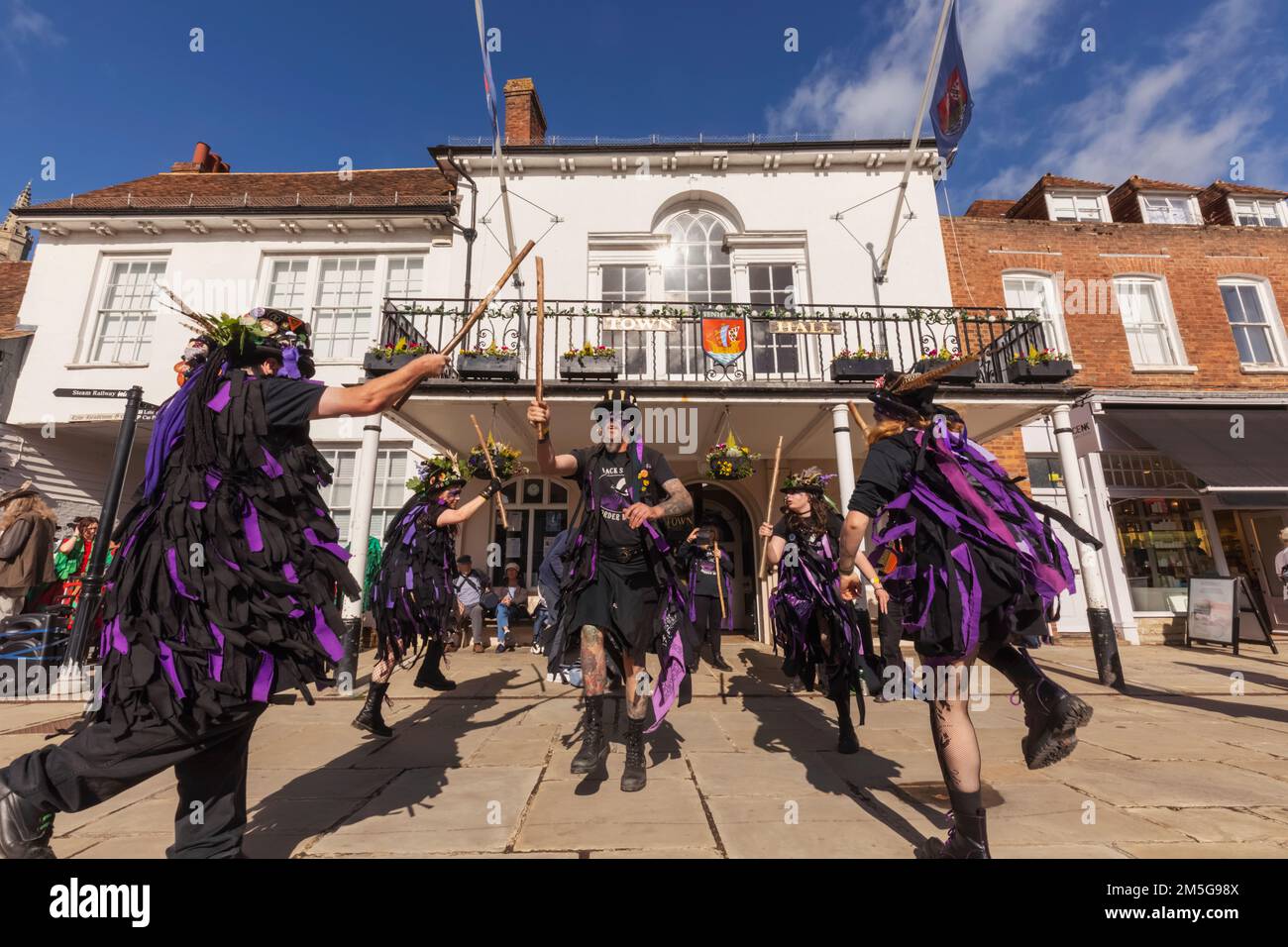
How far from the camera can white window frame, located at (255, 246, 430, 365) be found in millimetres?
10460

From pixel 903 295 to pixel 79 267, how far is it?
15.9 m

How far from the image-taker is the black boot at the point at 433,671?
5301mm

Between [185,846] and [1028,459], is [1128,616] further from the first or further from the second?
[185,846]

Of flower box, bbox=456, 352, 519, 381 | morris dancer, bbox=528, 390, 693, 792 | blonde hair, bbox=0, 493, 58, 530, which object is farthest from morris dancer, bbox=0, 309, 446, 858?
blonde hair, bbox=0, 493, 58, 530

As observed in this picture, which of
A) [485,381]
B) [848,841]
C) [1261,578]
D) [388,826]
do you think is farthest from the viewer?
[1261,578]

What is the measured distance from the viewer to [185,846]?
1.67m

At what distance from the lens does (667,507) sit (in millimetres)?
3254

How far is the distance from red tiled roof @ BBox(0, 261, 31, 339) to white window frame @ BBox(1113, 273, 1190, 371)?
21.6m

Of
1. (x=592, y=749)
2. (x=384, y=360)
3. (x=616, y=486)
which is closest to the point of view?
(x=592, y=749)

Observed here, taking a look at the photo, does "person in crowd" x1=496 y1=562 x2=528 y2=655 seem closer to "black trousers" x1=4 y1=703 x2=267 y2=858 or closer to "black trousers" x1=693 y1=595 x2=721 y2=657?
"black trousers" x1=693 y1=595 x2=721 y2=657

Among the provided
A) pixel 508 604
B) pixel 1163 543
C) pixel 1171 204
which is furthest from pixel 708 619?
pixel 1171 204

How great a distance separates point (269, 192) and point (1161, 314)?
759 inches

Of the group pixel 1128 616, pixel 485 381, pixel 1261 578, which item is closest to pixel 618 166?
pixel 485 381

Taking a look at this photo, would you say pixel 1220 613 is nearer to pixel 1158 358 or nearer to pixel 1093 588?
pixel 1093 588
